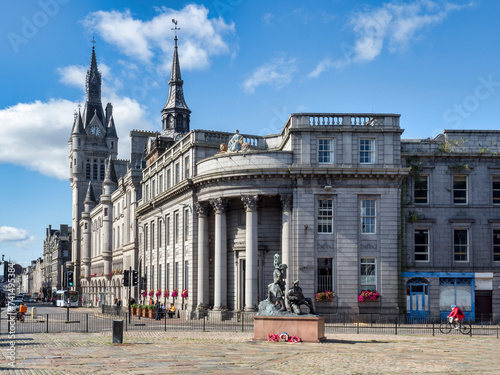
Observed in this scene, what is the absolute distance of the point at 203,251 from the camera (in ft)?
164

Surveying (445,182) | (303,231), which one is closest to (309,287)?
(303,231)

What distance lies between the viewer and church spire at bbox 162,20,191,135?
85.8 m

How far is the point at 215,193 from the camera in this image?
1873 inches

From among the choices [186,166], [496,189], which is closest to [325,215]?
[496,189]

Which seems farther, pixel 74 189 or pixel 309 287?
pixel 74 189

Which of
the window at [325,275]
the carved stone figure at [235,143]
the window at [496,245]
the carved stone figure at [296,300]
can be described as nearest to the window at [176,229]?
the carved stone figure at [235,143]

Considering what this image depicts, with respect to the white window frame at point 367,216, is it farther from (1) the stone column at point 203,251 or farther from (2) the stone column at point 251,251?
(1) the stone column at point 203,251

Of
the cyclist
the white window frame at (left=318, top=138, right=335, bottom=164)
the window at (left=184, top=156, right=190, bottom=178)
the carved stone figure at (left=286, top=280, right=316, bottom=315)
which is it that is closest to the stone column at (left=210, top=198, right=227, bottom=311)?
the window at (left=184, top=156, right=190, bottom=178)

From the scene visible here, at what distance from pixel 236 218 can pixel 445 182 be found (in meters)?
15.3

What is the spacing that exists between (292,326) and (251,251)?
1609 centimetres

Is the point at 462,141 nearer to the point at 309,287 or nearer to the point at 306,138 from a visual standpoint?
the point at 306,138

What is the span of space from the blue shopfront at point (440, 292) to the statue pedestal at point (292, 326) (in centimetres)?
1765

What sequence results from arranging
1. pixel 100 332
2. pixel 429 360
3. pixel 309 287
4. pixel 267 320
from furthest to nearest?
pixel 309 287 → pixel 100 332 → pixel 267 320 → pixel 429 360

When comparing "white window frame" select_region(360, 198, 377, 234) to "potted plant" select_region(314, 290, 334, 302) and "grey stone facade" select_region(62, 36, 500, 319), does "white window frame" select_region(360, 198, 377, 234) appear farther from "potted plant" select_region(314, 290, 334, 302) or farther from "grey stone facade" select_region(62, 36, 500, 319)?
"potted plant" select_region(314, 290, 334, 302)
